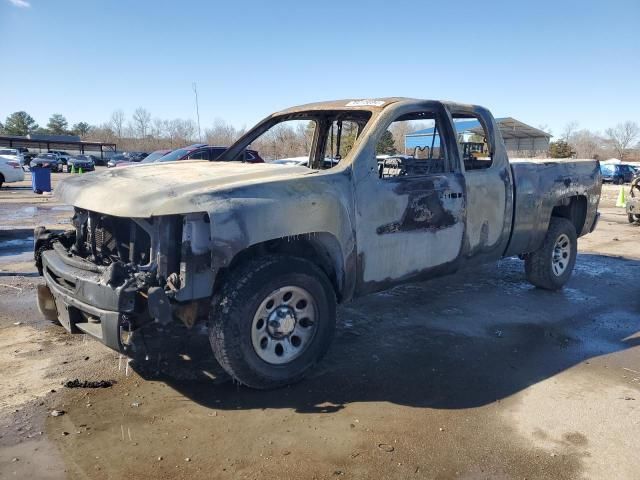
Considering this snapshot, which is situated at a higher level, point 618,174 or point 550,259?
point 618,174

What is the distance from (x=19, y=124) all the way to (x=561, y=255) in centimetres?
9820

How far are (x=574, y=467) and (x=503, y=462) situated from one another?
0.37 metres

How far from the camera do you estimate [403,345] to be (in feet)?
14.9

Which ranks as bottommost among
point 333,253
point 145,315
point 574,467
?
point 574,467

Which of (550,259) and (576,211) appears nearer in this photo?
(550,259)

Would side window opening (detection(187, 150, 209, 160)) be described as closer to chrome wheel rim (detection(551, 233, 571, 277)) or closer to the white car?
chrome wheel rim (detection(551, 233, 571, 277))

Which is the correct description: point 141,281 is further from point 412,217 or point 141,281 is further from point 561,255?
point 561,255

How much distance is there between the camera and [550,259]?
618 centimetres

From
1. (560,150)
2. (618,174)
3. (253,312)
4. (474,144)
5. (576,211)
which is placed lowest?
(253,312)

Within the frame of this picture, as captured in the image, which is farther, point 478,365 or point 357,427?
point 478,365

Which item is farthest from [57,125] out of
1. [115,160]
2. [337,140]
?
[337,140]

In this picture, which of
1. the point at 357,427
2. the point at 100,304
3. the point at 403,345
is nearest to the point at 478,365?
the point at 403,345

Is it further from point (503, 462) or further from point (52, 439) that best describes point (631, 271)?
→ point (52, 439)

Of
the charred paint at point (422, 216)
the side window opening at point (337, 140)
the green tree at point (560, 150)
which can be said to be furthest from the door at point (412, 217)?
the green tree at point (560, 150)
